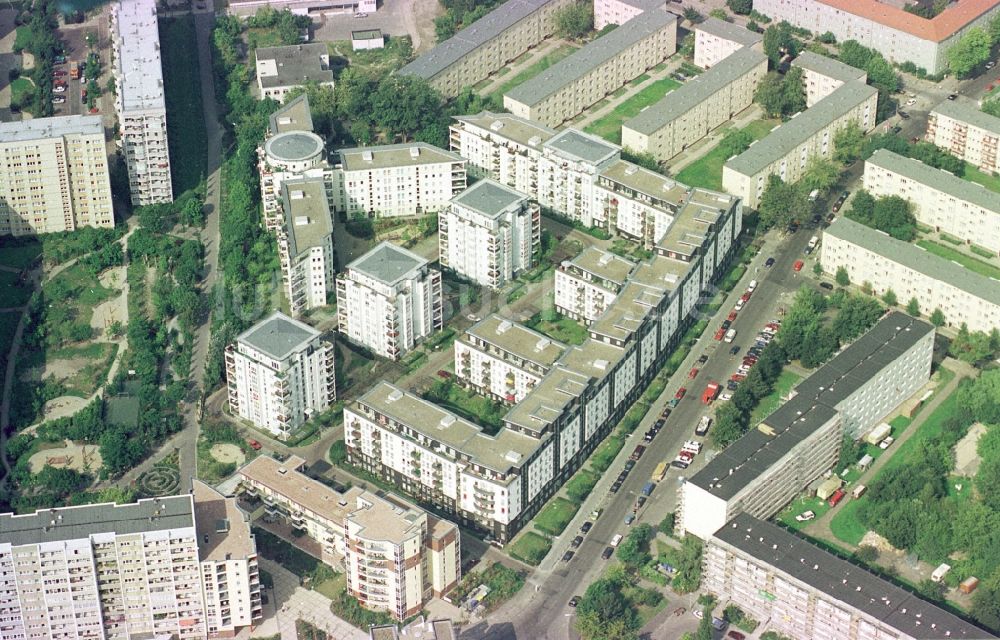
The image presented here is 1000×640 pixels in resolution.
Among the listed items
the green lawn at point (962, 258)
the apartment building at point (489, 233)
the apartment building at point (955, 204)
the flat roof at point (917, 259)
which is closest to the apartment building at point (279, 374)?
the apartment building at point (489, 233)

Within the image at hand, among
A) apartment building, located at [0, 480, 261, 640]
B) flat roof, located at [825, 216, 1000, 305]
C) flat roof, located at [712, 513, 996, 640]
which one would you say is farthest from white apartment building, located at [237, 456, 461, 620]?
flat roof, located at [825, 216, 1000, 305]

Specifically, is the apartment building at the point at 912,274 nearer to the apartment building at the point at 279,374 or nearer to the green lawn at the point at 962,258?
the green lawn at the point at 962,258

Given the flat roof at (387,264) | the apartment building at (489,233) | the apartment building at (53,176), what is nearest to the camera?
the flat roof at (387,264)

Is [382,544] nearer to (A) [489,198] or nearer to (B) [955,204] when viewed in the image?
(A) [489,198]

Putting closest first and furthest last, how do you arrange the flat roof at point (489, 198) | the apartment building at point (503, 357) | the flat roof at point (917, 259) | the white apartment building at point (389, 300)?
the apartment building at point (503, 357)
the white apartment building at point (389, 300)
the flat roof at point (917, 259)
the flat roof at point (489, 198)

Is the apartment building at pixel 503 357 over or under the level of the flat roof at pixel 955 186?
under

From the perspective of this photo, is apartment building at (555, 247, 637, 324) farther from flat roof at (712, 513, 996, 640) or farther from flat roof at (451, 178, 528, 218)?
flat roof at (712, 513, 996, 640)
